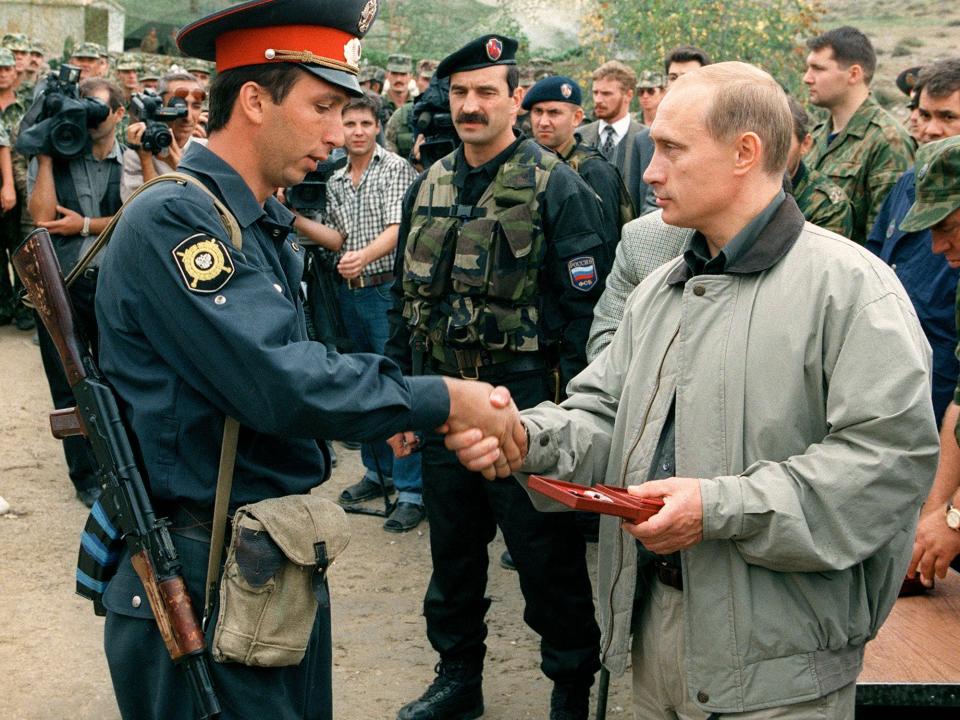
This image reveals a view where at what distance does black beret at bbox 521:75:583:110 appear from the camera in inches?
282

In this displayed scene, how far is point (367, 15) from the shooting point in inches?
111

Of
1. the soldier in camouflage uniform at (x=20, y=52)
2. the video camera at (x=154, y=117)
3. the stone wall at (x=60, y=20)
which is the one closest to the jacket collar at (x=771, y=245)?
the video camera at (x=154, y=117)

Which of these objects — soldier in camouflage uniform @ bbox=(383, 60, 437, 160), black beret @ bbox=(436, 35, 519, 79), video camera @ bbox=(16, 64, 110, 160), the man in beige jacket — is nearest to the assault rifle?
the man in beige jacket

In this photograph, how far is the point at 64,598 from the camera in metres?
5.33

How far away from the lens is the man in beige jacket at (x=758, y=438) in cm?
229

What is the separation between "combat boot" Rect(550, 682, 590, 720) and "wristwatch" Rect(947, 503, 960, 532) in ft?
5.34

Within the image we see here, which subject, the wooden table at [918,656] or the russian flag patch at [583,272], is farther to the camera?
the russian flag patch at [583,272]

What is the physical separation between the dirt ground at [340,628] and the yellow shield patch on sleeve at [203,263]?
252 centimetres

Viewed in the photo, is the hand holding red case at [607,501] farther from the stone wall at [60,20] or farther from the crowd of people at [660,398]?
the stone wall at [60,20]

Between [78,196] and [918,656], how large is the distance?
5940mm

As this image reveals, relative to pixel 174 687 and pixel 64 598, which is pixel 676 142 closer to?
pixel 174 687

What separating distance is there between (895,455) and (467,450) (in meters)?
1.08

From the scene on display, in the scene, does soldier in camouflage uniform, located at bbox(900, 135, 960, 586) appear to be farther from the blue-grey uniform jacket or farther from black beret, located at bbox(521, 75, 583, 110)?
black beret, located at bbox(521, 75, 583, 110)

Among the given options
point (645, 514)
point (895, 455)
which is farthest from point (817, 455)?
point (645, 514)
